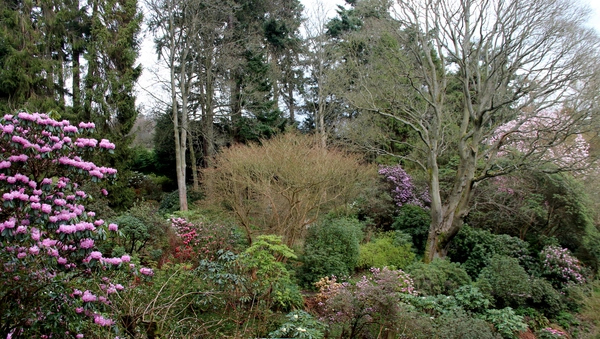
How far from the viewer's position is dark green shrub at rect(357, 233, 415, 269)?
10.2m

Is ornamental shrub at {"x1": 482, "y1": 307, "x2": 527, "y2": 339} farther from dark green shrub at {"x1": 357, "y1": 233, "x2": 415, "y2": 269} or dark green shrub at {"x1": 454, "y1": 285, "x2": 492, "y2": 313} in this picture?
dark green shrub at {"x1": 357, "y1": 233, "x2": 415, "y2": 269}

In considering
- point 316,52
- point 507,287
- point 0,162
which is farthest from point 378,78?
point 0,162

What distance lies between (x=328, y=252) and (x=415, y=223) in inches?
164

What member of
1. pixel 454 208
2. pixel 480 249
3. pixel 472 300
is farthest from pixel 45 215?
pixel 480 249

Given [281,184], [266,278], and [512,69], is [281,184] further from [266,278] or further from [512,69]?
[512,69]

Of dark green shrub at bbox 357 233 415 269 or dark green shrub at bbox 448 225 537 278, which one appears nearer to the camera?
dark green shrub at bbox 448 225 537 278

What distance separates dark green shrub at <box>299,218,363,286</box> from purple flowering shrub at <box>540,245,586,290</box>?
475 cm

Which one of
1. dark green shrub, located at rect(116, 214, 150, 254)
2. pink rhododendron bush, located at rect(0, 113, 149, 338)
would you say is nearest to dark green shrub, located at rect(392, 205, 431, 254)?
dark green shrub, located at rect(116, 214, 150, 254)

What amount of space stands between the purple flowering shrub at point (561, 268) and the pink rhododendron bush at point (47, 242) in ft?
31.9

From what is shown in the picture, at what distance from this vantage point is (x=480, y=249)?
10266 mm

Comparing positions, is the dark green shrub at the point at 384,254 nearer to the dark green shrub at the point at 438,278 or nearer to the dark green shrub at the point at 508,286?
the dark green shrub at the point at 438,278

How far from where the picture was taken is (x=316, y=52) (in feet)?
64.1

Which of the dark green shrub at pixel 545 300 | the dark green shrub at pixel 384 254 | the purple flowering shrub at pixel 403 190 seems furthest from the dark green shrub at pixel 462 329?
the purple flowering shrub at pixel 403 190

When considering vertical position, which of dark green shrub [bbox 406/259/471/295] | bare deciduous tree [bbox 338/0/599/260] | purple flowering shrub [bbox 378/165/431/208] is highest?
bare deciduous tree [bbox 338/0/599/260]
